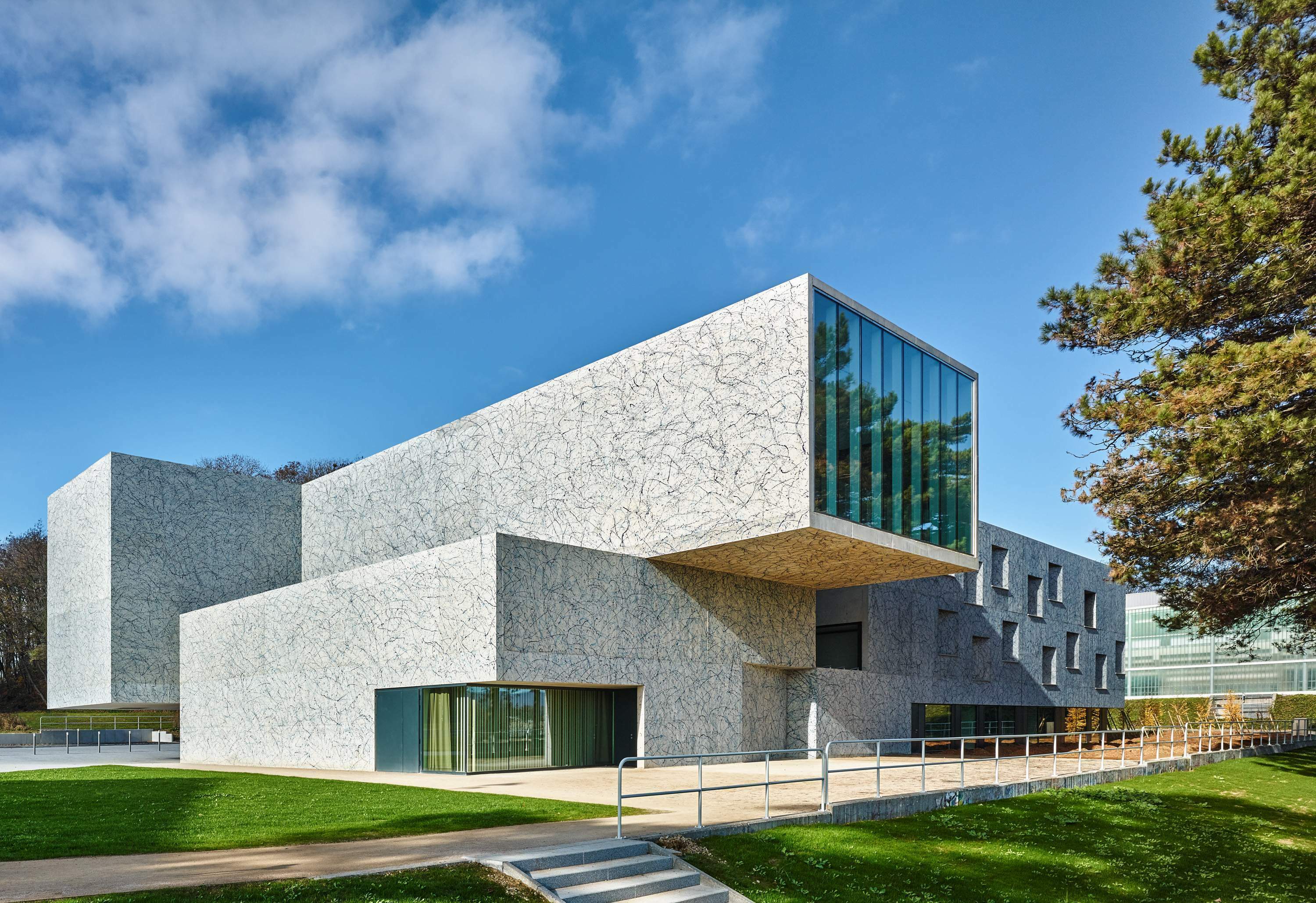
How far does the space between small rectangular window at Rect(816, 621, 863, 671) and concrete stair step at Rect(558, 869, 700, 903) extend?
20.2 m

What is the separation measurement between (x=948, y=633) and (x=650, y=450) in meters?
16.3

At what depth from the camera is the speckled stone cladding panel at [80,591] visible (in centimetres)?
3431

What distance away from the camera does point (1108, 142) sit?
572 inches

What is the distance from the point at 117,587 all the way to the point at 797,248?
27633 millimetres

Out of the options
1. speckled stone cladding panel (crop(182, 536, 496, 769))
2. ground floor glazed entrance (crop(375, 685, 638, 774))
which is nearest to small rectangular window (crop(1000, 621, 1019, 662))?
ground floor glazed entrance (crop(375, 685, 638, 774))

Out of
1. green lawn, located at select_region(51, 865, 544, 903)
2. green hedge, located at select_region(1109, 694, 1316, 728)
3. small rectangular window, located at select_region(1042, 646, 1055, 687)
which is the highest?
green lawn, located at select_region(51, 865, 544, 903)

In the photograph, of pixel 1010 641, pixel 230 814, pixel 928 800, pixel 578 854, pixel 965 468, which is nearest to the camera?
pixel 578 854

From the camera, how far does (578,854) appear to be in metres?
9.73

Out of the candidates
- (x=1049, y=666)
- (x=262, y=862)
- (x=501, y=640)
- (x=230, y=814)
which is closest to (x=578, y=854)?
(x=262, y=862)

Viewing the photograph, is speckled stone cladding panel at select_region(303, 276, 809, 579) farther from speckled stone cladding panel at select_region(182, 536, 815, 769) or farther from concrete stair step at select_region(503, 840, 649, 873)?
concrete stair step at select_region(503, 840, 649, 873)

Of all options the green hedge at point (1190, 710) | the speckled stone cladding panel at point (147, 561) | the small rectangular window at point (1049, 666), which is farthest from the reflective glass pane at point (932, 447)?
the green hedge at point (1190, 710)

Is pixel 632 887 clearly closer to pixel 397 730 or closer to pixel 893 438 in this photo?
pixel 397 730

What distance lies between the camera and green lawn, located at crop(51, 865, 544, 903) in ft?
25.6

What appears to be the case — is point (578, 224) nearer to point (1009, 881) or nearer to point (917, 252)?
point (917, 252)
